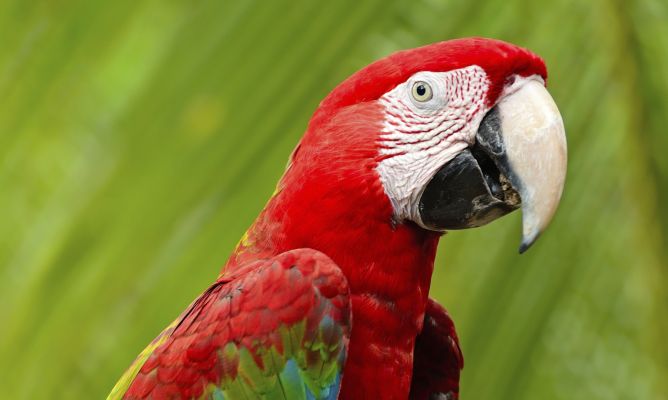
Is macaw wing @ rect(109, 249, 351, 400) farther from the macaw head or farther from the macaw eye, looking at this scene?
the macaw eye

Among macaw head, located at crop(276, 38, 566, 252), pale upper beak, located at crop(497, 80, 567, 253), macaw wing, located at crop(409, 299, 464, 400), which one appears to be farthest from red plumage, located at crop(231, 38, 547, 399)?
macaw wing, located at crop(409, 299, 464, 400)

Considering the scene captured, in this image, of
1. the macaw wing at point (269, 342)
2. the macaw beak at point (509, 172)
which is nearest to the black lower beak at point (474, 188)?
the macaw beak at point (509, 172)

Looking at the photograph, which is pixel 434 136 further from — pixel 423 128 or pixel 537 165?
pixel 537 165

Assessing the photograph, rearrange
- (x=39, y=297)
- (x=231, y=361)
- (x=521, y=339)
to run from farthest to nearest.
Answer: (x=521, y=339) < (x=39, y=297) < (x=231, y=361)

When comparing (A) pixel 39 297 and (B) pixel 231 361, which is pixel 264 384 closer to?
(B) pixel 231 361

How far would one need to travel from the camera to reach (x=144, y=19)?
171cm

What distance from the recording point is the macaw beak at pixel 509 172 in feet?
5.23

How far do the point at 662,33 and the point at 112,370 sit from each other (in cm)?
142

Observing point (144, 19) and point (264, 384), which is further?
point (144, 19)

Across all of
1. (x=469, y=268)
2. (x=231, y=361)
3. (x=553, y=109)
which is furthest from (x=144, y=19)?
(x=469, y=268)

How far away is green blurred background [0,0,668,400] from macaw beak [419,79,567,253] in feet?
1.14

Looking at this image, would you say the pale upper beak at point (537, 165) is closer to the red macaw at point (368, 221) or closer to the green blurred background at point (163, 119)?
the red macaw at point (368, 221)

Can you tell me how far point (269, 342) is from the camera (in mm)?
1566

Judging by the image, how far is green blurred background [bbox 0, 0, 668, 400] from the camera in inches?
66.3
